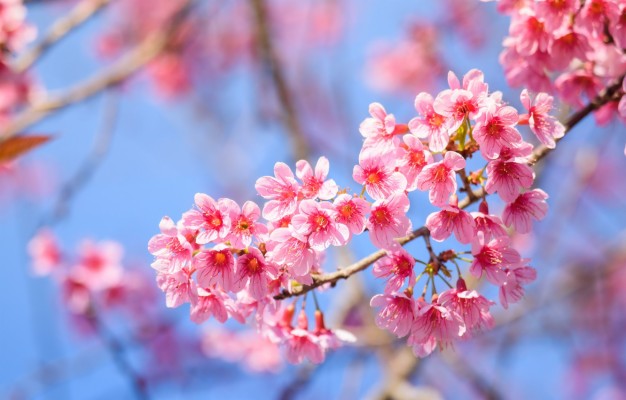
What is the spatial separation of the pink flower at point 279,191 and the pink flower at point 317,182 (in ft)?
0.07

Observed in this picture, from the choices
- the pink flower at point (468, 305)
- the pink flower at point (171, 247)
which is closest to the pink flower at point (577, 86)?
the pink flower at point (468, 305)

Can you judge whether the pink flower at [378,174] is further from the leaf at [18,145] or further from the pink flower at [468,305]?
the leaf at [18,145]

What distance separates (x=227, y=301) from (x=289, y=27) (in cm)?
806

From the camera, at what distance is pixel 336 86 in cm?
416

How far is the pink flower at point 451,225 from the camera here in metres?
1.25

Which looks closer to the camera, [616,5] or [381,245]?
[381,245]

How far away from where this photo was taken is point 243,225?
4.16ft

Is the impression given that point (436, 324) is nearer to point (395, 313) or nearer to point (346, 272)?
point (395, 313)

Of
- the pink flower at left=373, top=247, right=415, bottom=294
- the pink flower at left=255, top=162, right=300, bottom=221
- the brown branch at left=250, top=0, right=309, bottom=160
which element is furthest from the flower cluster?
the brown branch at left=250, top=0, right=309, bottom=160

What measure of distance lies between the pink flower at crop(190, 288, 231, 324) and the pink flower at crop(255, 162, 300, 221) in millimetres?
251

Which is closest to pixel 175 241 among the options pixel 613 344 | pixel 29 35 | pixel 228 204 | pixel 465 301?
pixel 228 204

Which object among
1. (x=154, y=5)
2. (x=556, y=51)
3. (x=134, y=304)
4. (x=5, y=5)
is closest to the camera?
(x=556, y=51)

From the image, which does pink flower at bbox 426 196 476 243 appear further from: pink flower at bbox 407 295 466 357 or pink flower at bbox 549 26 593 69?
pink flower at bbox 549 26 593 69

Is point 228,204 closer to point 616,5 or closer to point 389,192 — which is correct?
point 389,192
